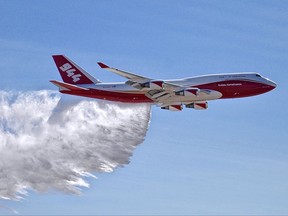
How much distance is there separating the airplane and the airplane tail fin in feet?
0.62

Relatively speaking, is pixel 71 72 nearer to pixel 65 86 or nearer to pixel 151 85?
pixel 65 86

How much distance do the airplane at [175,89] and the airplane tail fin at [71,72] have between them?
19 centimetres

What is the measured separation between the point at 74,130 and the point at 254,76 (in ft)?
80.3

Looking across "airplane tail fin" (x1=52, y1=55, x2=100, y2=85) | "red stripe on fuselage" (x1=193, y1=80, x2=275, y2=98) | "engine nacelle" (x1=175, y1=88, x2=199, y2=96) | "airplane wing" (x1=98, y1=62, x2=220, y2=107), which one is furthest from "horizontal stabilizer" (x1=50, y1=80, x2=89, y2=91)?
"red stripe on fuselage" (x1=193, y1=80, x2=275, y2=98)

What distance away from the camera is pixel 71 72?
110 metres

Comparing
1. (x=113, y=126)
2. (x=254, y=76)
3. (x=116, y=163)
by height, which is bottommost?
(x=116, y=163)

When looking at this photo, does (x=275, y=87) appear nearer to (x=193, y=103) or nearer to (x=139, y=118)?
(x=193, y=103)

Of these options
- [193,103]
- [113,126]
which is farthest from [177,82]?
[113,126]

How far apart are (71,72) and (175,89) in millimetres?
16265

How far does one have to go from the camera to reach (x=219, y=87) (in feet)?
338

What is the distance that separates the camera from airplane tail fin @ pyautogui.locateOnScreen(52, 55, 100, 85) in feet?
355

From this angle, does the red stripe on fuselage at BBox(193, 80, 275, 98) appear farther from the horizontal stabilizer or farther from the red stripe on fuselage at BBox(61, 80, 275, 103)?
the horizontal stabilizer

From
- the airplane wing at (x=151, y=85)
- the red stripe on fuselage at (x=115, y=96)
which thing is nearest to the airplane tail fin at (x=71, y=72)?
the red stripe on fuselage at (x=115, y=96)

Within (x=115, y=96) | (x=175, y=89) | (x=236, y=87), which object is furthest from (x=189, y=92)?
(x=115, y=96)
